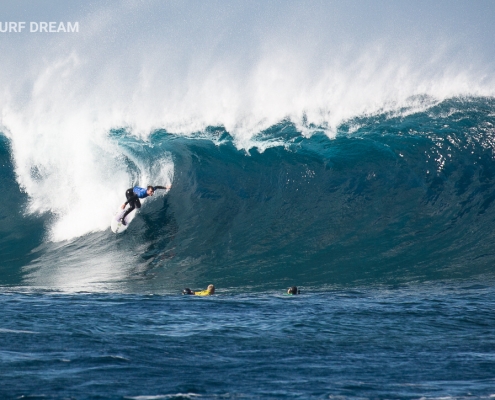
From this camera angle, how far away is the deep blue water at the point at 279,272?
24.5 feet

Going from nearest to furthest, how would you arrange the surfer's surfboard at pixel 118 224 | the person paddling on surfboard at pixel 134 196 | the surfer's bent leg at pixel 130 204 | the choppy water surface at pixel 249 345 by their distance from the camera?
1. the choppy water surface at pixel 249 345
2. the person paddling on surfboard at pixel 134 196
3. the surfer's bent leg at pixel 130 204
4. the surfer's surfboard at pixel 118 224

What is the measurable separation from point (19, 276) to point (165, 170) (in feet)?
19.4

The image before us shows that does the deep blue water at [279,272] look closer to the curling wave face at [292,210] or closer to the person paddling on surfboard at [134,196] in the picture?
the curling wave face at [292,210]

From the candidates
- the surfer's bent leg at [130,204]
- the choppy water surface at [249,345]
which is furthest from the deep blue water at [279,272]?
the surfer's bent leg at [130,204]

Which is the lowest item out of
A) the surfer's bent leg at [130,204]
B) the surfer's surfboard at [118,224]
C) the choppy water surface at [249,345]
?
the choppy water surface at [249,345]

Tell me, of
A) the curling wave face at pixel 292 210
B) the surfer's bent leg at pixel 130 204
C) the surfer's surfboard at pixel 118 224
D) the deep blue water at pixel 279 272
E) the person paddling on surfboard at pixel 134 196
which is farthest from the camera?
the surfer's surfboard at pixel 118 224

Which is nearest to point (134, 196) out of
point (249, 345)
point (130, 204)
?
point (130, 204)

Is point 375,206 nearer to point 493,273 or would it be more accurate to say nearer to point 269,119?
point 493,273

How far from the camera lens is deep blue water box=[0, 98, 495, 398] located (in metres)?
7.45

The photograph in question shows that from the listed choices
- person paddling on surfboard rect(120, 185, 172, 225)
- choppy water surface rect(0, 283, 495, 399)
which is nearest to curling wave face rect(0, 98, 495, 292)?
person paddling on surfboard rect(120, 185, 172, 225)

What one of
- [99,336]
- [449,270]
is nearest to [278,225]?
[449,270]

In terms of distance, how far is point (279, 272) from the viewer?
46.2 feet

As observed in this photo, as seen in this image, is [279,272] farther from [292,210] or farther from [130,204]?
[130,204]

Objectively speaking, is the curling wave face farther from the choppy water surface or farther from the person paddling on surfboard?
the choppy water surface
